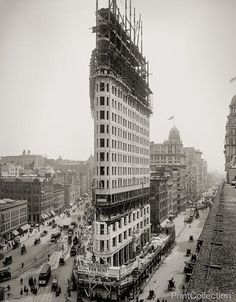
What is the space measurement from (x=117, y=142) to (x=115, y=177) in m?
6.36

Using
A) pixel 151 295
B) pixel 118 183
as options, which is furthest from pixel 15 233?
pixel 151 295

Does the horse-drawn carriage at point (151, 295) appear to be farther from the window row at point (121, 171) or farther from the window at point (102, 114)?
the window at point (102, 114)

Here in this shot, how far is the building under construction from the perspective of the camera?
151ft

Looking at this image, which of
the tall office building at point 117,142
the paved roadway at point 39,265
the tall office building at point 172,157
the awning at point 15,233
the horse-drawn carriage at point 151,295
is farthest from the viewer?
the tall office building at point 172,157

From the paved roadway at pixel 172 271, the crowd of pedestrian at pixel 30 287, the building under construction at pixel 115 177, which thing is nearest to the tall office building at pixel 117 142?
the building under construction at pixel 115 177

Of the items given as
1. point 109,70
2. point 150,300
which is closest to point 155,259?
point 150,300

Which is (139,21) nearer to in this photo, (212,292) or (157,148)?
(212,292)

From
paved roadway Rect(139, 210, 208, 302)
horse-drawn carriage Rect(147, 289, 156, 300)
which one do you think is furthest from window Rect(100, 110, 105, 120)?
horse-drawn carriage Rect(147, 289, 156, 300)

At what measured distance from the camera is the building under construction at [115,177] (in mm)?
45906

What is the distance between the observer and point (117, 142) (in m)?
61.7

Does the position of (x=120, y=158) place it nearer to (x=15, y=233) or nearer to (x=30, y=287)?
(x=30, y=287)

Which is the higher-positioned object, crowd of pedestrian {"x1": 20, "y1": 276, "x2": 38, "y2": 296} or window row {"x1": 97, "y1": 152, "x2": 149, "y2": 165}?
window row {"x1": 97, "y1": 152, "x2": 149, "y2": 165}

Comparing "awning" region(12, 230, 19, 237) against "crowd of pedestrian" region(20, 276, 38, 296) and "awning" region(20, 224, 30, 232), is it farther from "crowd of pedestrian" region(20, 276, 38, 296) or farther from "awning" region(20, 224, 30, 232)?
"crowd of pedestrian" region(20, 276, 38, 296)

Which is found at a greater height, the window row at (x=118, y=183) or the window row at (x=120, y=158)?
the window row at (x=120, y=158)
